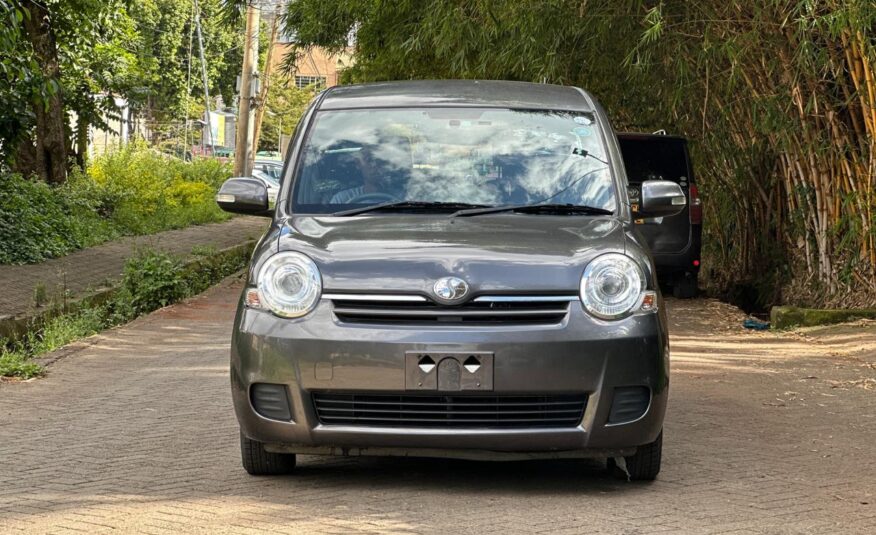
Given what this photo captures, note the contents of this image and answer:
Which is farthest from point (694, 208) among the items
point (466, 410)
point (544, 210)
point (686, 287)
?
point (466, 410)

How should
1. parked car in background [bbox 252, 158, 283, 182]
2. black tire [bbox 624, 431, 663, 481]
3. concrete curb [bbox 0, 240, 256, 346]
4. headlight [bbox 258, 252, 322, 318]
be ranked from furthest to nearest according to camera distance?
parked car in background [bbox 252, 158, 283, 182], concrete curb [bbox 0, 240, 256, 346], black tire [bbox 624, 431, 663, 481], headlight [bbox 258, 252, 322, 318]

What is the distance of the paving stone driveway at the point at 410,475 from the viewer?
545cm

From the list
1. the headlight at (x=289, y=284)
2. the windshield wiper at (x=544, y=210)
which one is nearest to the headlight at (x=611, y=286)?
the windshield wiper at (x=544, y=210)

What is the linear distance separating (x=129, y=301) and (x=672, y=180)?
5976 millimetres

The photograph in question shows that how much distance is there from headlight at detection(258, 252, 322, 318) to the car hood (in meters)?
0.04

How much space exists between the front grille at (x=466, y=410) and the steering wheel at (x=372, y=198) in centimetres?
113

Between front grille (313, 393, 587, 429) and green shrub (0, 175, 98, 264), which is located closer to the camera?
front grille (313, 393, 587, 429)

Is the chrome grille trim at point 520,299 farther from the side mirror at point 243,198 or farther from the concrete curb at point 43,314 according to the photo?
the concrete curb at point 43,314

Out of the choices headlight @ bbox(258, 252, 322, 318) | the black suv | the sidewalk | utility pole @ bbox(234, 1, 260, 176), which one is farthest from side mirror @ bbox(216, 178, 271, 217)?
utility pole @ bbox(234, 1, 260, 176)

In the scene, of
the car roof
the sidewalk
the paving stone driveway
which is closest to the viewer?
the paving stone driveway

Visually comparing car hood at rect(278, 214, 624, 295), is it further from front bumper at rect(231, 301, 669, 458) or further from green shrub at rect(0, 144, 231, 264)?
green shrub at rect(0, 144, 231, 264)

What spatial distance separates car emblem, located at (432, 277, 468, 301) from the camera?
5.60 metres

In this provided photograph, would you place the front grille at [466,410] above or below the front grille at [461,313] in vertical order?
below

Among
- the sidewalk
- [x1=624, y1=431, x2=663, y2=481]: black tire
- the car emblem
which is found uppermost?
the car emblem
